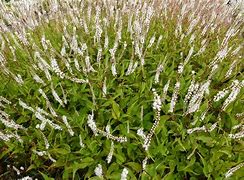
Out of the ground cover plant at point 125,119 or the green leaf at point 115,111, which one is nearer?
the ground cover plant at point 125,119

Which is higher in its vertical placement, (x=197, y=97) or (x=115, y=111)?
(x=197, y=97)

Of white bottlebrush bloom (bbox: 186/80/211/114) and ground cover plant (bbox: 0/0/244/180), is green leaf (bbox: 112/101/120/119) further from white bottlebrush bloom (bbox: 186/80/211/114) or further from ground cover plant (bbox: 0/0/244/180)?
white bottlebrush bloom (bbox: 186/80/211/114)

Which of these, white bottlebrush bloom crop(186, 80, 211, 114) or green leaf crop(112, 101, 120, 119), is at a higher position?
white bottlebrush bloom crop(186, 80, 211, 114)

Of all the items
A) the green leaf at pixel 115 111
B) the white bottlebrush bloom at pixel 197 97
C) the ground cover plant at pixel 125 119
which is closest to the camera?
the white bottlebrush bloom at pixel 197 97

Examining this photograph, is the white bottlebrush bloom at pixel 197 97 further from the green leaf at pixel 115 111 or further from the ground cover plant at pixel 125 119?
the green leaf at pixel 115 111

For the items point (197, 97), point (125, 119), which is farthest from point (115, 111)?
point (197, 97)

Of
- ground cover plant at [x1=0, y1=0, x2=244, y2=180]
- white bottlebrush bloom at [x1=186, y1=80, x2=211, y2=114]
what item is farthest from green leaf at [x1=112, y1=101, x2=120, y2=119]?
white bottlebrush bloom at [x1=186, y1=80, x2=211, y2=114]

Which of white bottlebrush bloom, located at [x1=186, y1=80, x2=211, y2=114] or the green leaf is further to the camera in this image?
the green leaf

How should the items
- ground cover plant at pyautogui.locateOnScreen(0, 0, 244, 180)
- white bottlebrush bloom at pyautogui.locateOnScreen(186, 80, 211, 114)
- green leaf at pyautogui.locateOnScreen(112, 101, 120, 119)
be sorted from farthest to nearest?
green leaf at pyautogui.locateOnScreen(112, 101, 120, 119)
ground cover plant at pyautogui.locateOnScreen(0, 0, 244, 180)
white bottlebrush bloom at pyautogui.locateOnScreen(186, 80, 211, 114)

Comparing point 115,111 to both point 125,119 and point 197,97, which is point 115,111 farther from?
point 197,97

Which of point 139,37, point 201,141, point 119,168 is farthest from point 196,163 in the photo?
point 139,37

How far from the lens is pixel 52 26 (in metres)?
5.17

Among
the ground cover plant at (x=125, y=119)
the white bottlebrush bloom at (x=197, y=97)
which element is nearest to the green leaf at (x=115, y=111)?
the ground cover plant at (x=125, y=119)

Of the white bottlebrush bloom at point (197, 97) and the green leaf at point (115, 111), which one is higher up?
the white bottlebrush bloom at point (197, 97)
